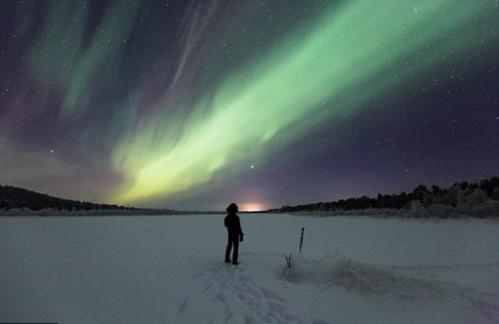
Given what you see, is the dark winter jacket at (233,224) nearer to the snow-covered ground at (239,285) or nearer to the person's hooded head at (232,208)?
the person's hooded head at (232,208)

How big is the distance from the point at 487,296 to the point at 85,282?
1105 cm

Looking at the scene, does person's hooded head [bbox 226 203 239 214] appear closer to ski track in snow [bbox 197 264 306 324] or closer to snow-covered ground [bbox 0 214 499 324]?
snow-covered ground [bbox 0 214 499 324]

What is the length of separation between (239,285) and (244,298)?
1452 mm

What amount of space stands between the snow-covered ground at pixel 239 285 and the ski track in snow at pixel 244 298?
0.02 metres

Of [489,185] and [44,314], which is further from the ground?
[489,185]

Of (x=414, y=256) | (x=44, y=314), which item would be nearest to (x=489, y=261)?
(x=414, y=256)

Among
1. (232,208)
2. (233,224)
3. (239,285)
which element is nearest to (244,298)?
(239,285)

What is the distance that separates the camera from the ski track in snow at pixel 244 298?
795cm

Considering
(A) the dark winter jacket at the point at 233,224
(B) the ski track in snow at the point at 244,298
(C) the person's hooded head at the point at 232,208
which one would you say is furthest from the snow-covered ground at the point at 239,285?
(C) the person's hooded head at the point at 232,208

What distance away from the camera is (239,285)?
10.8m

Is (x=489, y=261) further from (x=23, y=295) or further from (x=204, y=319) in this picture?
(x=23, y=295)

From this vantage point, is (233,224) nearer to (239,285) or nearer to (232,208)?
(232,208)

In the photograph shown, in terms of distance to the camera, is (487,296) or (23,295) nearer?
(23,295)

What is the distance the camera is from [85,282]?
845 centimetres
